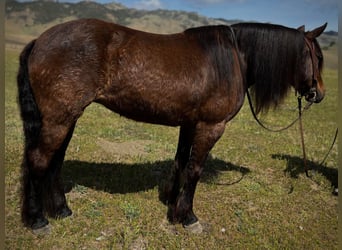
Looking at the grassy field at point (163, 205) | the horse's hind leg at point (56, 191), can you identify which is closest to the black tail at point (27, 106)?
the horse's hind leg at point (56, 191)

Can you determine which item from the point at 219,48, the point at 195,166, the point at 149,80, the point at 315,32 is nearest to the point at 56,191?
the point at 195,166

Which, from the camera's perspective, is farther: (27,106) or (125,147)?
(125,147)

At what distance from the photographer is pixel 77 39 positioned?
135 inches

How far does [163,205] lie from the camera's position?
4586 mm

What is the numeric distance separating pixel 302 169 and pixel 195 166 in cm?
330

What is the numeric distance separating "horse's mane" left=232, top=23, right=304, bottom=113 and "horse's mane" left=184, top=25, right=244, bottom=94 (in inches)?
7.3

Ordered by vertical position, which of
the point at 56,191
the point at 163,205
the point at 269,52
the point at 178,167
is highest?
the point at 269,52

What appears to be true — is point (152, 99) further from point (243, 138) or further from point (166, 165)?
point (243, 138)

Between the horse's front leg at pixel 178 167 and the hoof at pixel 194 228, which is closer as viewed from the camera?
the hoof at pixel 194 228

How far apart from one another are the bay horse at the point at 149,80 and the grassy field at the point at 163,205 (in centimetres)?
29

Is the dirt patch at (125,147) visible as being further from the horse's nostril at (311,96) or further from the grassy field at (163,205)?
the horse's nostril at (311,96)

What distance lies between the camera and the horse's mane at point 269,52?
395 cm

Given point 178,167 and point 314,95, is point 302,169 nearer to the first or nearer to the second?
point 314,95

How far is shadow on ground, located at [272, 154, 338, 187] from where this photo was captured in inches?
237
